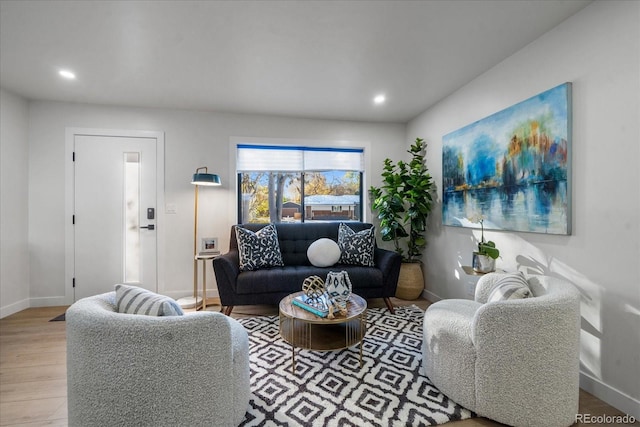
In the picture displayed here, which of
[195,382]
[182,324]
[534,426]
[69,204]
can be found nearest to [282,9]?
[182,324]

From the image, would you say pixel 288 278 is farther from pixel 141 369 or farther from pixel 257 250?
pixel 141 369

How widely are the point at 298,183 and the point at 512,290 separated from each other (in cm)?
291

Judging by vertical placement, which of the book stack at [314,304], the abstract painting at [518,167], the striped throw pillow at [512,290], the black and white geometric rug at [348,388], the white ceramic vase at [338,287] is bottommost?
the black and white geometric rug at [348,388]

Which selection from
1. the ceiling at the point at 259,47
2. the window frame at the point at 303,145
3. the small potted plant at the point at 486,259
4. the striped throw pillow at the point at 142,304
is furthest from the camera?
the window frame at the point at 303,145

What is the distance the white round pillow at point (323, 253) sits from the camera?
123 inches

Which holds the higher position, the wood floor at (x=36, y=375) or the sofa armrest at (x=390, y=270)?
the sofa armrest at (x=390, y=270)

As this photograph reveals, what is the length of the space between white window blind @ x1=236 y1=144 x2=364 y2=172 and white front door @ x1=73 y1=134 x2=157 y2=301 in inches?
46.1

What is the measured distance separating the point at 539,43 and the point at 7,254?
5.44 m

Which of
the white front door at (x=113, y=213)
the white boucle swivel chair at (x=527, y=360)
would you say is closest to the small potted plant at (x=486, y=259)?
the white boucle swivel chair at (x=527, y=360)

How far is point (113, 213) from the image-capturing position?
11.1 ft

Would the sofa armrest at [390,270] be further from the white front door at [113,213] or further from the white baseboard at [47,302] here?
the white baseboard at [47,302]

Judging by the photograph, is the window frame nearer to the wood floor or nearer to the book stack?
the wood floor

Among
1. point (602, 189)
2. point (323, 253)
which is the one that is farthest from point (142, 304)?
point (602, 189)

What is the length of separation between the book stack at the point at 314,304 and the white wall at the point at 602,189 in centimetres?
167
